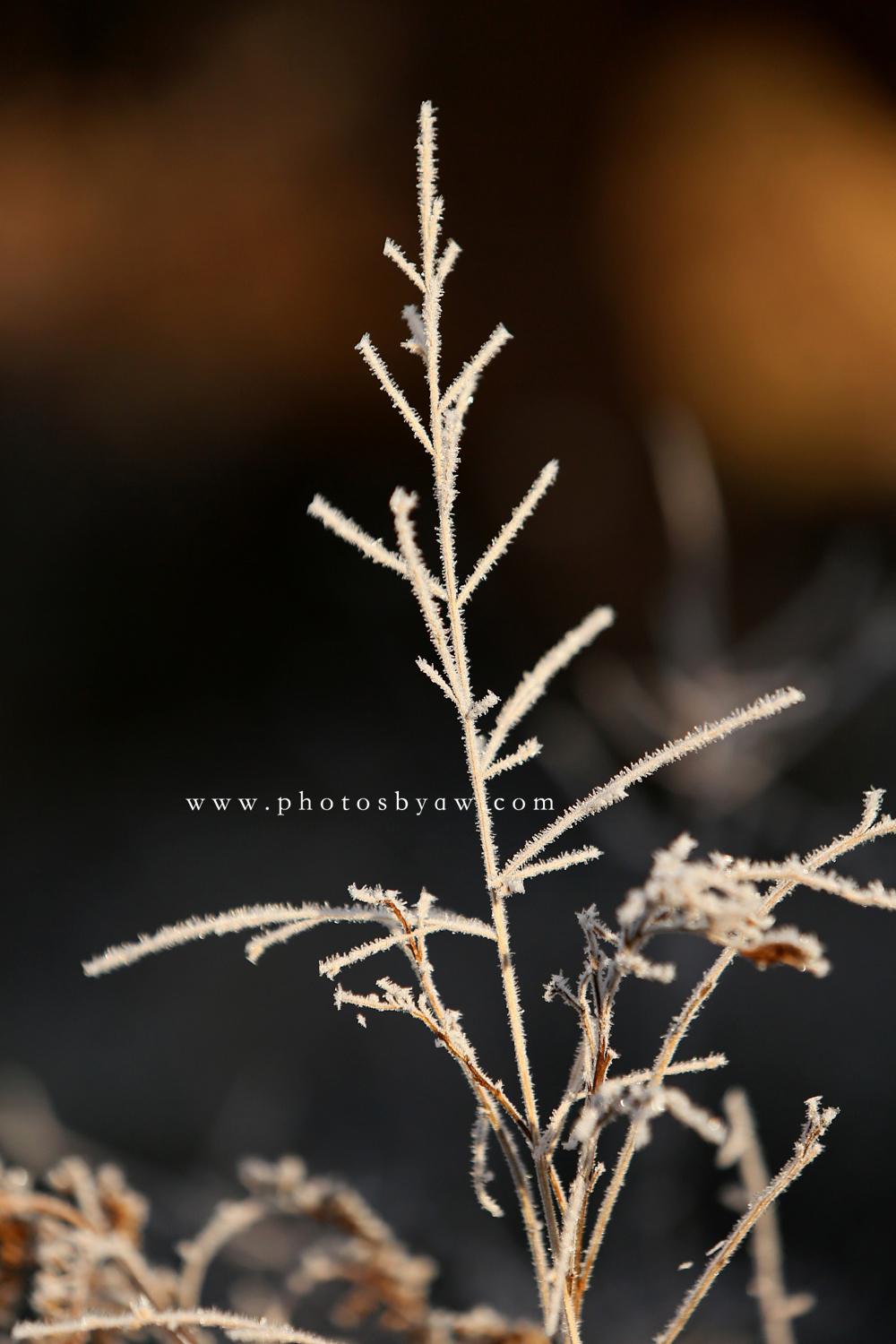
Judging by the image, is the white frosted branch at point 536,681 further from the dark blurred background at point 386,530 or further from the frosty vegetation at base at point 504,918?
the dark blurred background at point 386,530

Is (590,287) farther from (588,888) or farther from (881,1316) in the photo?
(881,1316)

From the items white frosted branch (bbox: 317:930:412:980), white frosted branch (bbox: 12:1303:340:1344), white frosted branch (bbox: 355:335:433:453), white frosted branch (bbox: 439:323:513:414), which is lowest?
white frosted branch (bbox: 12:1303:340:1344)

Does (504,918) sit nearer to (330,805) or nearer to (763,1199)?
(763,1199)

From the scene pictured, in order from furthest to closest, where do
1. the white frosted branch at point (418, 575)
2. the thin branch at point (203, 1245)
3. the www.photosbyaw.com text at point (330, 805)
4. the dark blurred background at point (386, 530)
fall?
the www.photosbyaw.com text at point (330, 805)
the dark blurred background at point (386, 530)
the thin branch at point (203, 1245)
the white frosted branch at point (418, 575)

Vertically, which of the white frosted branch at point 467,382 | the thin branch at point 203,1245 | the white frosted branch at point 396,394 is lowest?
the thin branch at point 203,1245

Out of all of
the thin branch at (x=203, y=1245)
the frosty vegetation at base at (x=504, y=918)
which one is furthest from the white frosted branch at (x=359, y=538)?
the thin branch at (x=203, y=1245)

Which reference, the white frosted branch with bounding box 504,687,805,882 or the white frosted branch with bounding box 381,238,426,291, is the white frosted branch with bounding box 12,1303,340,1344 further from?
the white frosted branch with bounding box 381,238,426,291

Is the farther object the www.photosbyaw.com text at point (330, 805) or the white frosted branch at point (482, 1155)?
the www.photosbyaw.com text at point (330, 805)

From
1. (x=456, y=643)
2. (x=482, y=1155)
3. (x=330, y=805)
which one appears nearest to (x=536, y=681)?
(x=456, y=643)

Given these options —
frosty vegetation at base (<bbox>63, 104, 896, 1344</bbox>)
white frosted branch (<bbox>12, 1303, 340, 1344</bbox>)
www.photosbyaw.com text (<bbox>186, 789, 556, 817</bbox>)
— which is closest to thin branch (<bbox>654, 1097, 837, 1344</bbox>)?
frosty vegetation at base (<bbox>63, 104, 896, 1344</bbox>)
